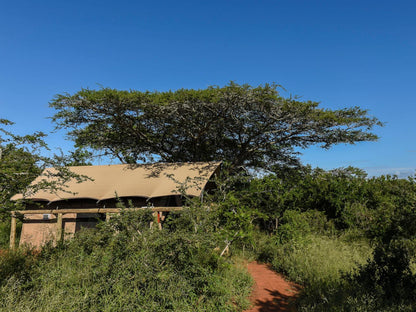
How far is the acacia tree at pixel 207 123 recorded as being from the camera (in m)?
16.1

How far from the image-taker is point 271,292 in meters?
7.34

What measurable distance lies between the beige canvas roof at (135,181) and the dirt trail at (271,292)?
5122mm

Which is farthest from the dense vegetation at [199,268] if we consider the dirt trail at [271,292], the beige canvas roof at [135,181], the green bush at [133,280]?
the beige canvas roof at [135,181]

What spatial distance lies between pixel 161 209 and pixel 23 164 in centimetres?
646

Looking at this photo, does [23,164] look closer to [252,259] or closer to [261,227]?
[252,259]

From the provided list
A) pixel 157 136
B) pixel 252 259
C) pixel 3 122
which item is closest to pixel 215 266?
pixel 252 259

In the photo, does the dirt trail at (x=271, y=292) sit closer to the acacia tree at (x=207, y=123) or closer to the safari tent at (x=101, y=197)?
the safari tent at (x=101, y=197)

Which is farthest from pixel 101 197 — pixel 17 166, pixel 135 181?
pixel 17 166

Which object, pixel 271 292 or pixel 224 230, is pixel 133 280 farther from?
pixel 271 292

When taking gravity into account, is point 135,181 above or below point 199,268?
above

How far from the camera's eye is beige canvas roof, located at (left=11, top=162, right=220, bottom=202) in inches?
529

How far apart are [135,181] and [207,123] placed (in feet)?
20.1

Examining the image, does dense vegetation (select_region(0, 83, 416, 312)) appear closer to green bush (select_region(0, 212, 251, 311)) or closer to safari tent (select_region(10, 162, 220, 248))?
green bush (select_region(0, 212, 251, 311))

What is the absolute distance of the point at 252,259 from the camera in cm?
1030
